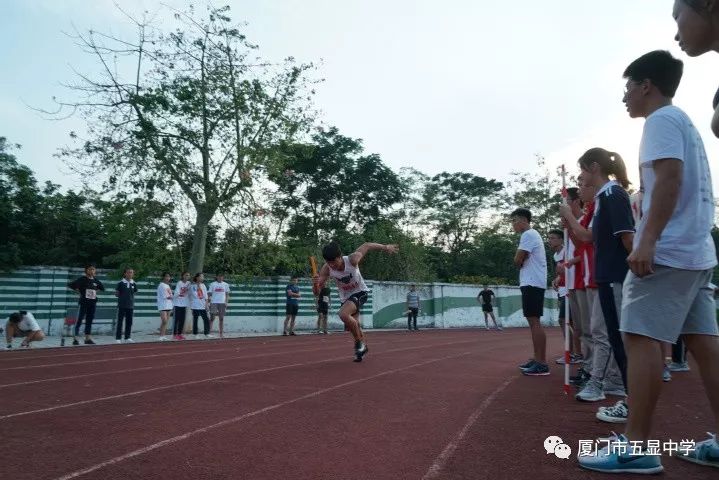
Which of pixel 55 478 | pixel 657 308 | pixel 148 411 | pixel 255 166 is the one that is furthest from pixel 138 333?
pixel 657 308

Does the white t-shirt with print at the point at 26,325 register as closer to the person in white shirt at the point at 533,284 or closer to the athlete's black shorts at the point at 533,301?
the person in white shirt at the point at 533,284

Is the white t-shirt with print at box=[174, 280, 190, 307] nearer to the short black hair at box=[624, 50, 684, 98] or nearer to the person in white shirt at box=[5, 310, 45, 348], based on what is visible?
the person in white shirt at box=[5, 310, 45, 348]

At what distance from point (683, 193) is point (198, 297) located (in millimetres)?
13992

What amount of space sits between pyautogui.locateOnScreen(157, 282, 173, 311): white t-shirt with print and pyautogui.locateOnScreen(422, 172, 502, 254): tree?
2926 centimetres

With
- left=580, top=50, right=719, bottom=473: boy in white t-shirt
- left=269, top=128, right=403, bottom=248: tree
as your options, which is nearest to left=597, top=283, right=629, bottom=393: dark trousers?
left=580, top=50, right=719, bottom=473: boy in white t-shirt

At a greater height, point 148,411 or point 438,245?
point 438,245

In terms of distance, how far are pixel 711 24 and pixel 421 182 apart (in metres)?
39.5

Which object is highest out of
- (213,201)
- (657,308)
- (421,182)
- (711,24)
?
(421,182)

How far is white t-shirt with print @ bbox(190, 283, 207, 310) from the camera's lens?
49.1ft

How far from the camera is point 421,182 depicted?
41094 mm

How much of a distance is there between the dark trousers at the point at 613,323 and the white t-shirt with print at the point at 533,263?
2.12 m

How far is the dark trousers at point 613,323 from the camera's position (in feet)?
12.5

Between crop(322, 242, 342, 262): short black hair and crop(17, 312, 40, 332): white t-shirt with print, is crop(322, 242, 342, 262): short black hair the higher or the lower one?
the higher one

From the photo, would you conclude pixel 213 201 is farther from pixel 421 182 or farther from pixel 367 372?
pixel 421 182
